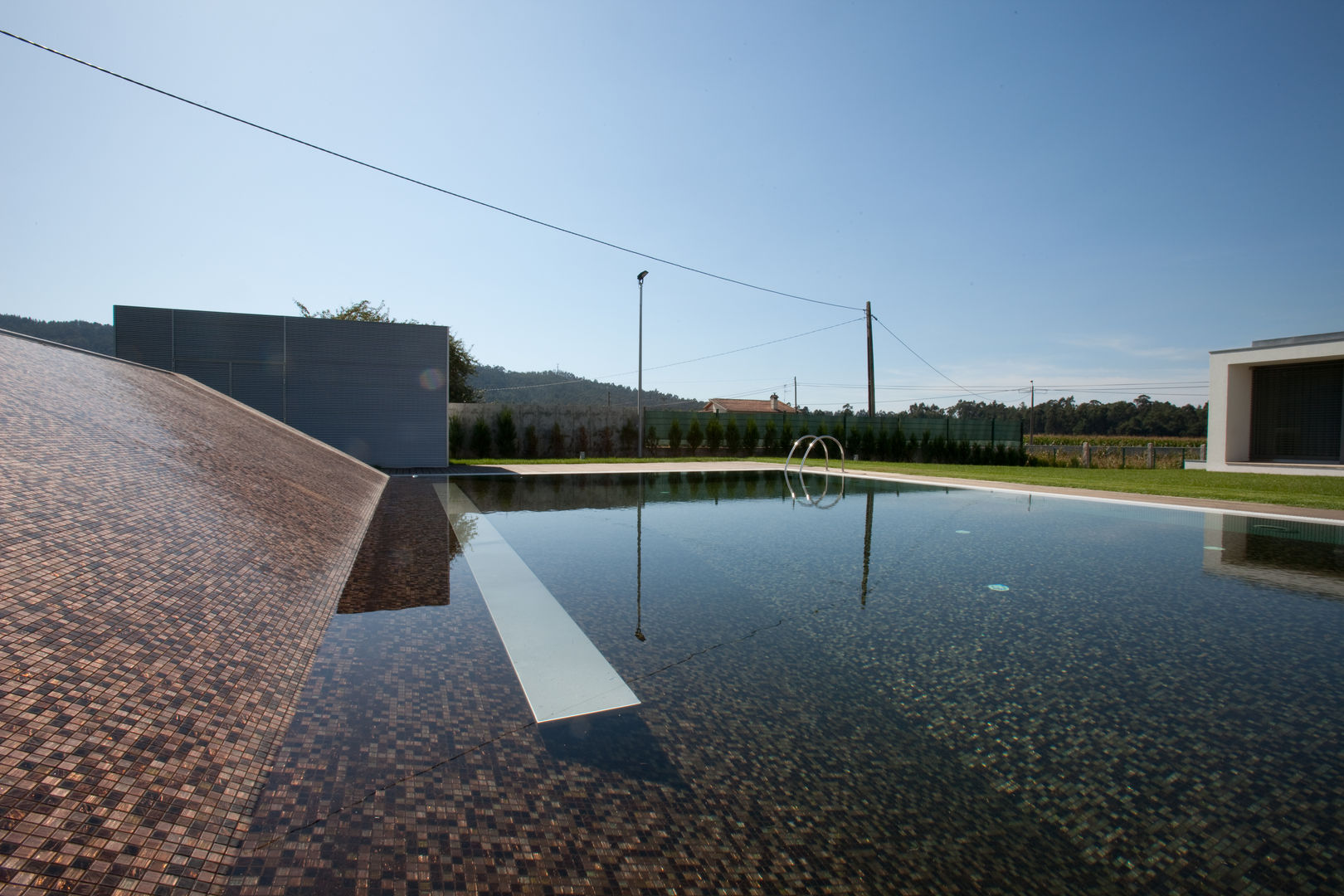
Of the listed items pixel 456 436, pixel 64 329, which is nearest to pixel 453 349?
pixel 456 436

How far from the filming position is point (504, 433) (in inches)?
848

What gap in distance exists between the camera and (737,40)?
1057 centimetres

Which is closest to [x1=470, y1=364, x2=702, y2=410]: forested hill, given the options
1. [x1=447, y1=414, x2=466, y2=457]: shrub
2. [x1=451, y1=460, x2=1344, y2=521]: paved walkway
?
[x1=447, y1=414, x2=466, y2=457]: shrub

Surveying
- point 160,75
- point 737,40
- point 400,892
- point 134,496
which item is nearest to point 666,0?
point 737,40

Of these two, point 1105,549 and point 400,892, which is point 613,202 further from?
point 400,892

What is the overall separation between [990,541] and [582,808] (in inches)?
227

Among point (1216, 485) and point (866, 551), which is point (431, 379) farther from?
point (1216, 485)

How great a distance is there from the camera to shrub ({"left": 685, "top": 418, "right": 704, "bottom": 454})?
2494 centimetres

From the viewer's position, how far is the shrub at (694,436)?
2494cm

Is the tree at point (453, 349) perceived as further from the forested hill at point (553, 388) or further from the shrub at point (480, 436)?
the forested hill at point (553, 388)

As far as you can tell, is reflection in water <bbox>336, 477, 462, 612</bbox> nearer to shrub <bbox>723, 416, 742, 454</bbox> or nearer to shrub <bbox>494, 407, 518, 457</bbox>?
shrub <bbox>494, 407, 518, 457</bbox>

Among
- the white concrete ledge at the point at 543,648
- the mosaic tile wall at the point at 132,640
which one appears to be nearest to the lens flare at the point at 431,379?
the mosaic tile wall at the point at 132,640

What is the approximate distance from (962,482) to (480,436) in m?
15.5

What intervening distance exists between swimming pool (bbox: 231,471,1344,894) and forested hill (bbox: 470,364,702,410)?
53655 millimetres
